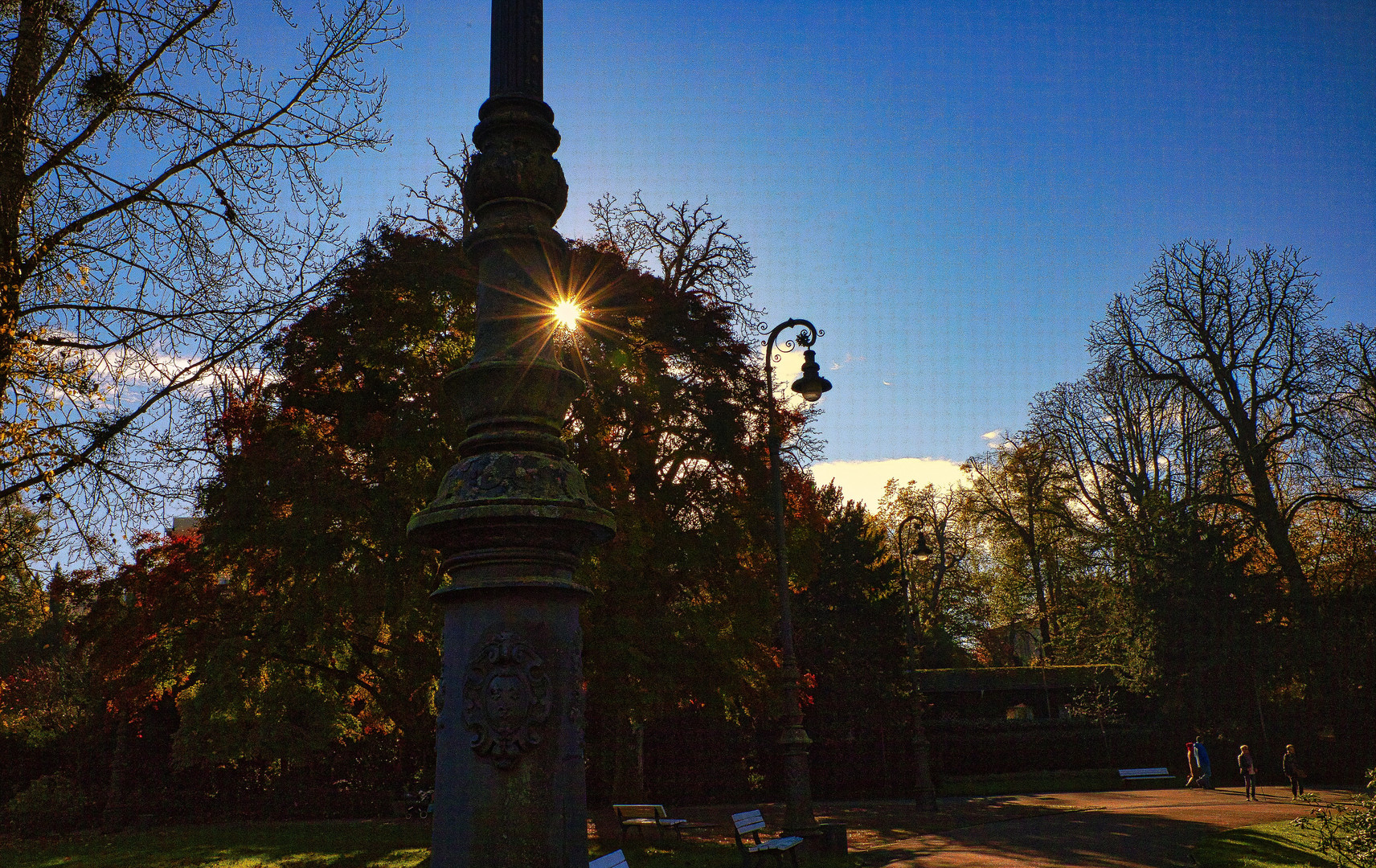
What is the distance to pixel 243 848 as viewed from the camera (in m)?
15.2

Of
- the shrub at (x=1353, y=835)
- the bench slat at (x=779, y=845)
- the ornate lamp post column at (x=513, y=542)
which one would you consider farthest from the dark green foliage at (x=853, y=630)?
the ornate lamp post column at (x=513, y=542)

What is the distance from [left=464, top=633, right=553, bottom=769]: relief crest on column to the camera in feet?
11.2

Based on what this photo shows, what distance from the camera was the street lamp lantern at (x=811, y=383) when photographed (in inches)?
547

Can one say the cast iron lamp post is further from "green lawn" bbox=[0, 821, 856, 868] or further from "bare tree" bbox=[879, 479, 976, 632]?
"bare tree" bbox=[879, 479, 976, 632]

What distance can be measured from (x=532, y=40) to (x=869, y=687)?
23.5 metres

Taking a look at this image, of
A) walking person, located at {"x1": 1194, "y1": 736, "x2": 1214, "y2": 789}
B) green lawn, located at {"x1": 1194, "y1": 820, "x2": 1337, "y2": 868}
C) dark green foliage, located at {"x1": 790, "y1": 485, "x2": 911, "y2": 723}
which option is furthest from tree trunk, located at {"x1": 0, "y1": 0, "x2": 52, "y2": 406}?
walking person, located at {"x1": 1194, "y1": 736, "x2": 1214, "y2": 789}

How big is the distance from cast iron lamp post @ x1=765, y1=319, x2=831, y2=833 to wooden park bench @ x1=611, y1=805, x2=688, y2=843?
2.36 m

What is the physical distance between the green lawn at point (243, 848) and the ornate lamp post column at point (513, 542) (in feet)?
34.3

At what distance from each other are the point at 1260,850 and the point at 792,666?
673cm

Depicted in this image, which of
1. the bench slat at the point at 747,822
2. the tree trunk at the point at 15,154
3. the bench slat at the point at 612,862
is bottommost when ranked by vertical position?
the bench slat at the point at 747,822

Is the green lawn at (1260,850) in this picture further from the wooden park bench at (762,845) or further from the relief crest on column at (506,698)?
the relief crest on column at (506,698)

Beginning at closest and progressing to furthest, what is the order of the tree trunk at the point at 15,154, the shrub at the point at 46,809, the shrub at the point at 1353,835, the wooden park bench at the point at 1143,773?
the tree trunk at the point at 15,154, the shrub at the point at 1353,835, the shrub at the point at 46,809, the wooden park bench at the point at 1143,773

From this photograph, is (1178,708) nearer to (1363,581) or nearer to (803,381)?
(1363,581)

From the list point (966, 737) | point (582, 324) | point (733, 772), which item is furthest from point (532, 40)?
point (966, 737)
